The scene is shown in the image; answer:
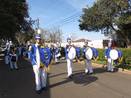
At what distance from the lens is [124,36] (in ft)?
194

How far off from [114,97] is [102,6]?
134 feet

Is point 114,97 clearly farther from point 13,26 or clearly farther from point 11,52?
point 13,26

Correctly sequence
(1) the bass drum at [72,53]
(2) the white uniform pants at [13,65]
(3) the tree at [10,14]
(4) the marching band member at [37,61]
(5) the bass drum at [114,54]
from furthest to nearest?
(3) the tree at [10,14] < (2) the white uniform pants at [13,65] < (5) the bass drum at [114,54] < (1) the bass drum at [72,53] < (4) the marching band member at [37,61]

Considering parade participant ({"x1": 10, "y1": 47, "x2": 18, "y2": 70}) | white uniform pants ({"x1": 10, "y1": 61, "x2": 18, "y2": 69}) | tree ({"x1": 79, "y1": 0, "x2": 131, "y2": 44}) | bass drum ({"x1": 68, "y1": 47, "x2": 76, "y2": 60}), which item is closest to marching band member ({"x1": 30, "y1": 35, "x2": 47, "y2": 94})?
bass drum ({"x1": 68, "y1": 47, "x2": 76, "y2": 60})

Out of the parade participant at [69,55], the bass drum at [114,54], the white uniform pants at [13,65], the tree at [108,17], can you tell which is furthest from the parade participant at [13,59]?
the tree at [108,17]

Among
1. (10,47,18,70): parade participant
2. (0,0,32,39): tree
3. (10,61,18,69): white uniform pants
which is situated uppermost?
(0,0,32,39): tree

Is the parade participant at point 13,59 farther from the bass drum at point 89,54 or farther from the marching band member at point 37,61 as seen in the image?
the marching band member at point 37,61

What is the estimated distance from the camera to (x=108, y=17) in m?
52.2

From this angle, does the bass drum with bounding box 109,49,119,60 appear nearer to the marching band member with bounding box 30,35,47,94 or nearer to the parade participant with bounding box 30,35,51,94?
the parade participant with bounding box 30,35,51,94

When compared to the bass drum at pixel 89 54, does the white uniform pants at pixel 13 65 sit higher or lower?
lower

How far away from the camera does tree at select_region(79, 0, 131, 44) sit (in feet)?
→ 160

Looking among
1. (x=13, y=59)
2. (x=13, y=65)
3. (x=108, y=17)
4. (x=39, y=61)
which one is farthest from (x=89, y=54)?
(x=108, y=17)

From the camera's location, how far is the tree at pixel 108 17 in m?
48.8

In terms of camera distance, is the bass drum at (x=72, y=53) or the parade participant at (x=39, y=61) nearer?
the parade participant at (x=39, y=61)
